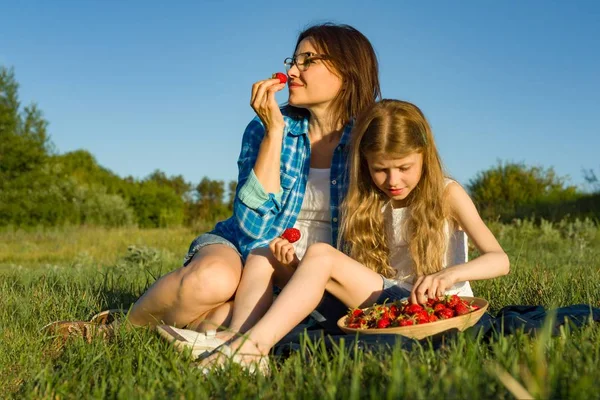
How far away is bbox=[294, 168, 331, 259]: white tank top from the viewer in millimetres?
3627

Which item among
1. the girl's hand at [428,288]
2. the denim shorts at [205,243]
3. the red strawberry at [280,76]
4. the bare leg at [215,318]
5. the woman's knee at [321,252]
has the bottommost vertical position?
the bare leg at [215,318]

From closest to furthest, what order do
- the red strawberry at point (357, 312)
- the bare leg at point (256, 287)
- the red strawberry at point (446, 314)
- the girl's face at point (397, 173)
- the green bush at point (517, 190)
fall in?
1. the red strawberry at point (446, 314)
2. the red strawberry at point (357, 312)
3. the bare leg at point (256, 287)
4. the girl's face at point (397, 173)
5. the green bush at point (517, 190)

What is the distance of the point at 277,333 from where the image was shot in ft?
8.56

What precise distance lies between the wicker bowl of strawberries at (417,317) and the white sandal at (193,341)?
0.56 meters

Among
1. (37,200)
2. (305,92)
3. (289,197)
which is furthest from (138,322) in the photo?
(37,200)

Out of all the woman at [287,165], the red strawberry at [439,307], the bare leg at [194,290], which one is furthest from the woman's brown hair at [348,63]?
the red strawberry at [439,307]

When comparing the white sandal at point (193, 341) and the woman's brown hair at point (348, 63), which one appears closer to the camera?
the white sandal at point (193, 341)

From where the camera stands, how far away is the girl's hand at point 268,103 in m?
3.45

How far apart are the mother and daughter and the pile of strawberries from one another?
0.06 metres

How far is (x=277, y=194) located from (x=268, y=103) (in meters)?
0.50

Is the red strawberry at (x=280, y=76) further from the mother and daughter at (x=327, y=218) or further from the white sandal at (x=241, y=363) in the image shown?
the white sandal at (x=241, y=363)

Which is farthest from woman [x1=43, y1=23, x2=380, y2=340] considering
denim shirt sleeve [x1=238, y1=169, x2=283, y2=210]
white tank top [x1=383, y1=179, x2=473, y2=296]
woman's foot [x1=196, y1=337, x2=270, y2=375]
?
woman's foot [x1=196, y1=337, x2=270, y2=375]

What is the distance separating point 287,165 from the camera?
3648 millimetres

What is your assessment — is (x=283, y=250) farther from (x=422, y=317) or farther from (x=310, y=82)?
(x=310, y=82)
